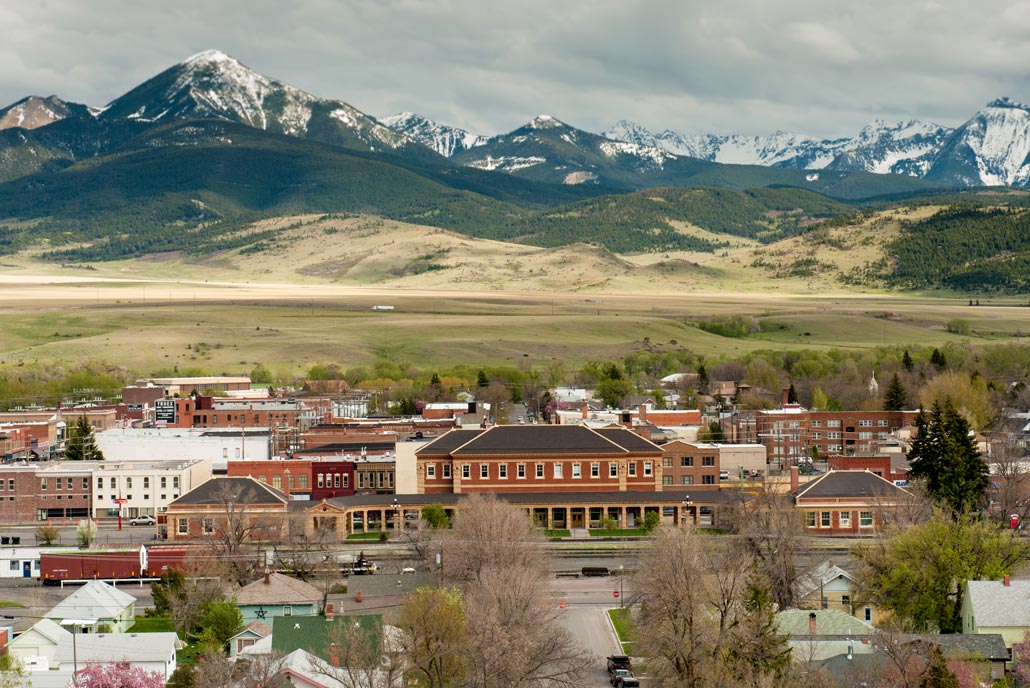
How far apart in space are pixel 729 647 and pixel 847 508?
5073cm

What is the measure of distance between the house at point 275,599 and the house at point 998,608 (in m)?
29.6

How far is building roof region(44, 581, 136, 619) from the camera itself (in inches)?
3054

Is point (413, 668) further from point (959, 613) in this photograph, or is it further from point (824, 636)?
point (959, 613)

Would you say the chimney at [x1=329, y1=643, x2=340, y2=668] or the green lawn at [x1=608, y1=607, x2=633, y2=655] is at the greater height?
the chimney at [x1=329, y1=643, x2=340, y2=668]

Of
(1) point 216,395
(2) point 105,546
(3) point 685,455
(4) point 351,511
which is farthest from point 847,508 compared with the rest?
(1) point 216,395

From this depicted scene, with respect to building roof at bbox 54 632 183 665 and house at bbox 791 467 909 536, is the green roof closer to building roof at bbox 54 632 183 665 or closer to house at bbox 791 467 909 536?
building roof at bbox 54 632 183 665

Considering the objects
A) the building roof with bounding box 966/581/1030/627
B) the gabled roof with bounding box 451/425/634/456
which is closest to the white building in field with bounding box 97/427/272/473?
the gabled roof with bounding box 451/425/634/456

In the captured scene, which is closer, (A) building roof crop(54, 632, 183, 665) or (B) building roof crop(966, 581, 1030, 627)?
(A) building roof crop(54, 632, 183, 665)

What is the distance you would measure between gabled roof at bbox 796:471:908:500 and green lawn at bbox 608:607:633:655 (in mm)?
30192

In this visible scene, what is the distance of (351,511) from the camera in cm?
11081

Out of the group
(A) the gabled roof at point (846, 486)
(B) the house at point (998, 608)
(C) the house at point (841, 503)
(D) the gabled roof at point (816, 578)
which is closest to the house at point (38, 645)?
(D) the gabled roof at point (816, 578)

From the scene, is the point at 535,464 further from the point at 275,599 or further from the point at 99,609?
the point at 99,609

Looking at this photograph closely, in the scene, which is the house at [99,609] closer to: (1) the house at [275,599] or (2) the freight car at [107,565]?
(1) the house at [275,599]

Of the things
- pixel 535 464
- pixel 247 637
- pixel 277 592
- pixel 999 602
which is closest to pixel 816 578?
pixel 999 602
